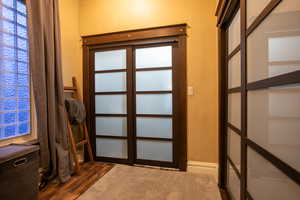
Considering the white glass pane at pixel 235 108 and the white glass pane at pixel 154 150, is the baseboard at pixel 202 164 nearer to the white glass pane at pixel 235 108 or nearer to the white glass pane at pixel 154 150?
the white glass pane at pixel 154 150

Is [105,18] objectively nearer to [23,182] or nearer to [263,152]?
[23,182]

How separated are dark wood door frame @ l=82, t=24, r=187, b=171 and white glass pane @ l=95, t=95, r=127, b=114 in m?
0.10

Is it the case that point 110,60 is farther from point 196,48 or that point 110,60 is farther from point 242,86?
point 242,86

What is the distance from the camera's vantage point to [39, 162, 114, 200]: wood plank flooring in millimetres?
1897

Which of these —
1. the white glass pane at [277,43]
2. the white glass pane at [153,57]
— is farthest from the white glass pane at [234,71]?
the white glass pane at [153,57]

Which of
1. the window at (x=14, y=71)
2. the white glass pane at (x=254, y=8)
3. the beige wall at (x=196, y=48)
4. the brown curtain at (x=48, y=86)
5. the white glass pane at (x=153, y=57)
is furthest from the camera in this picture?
the white glass pane at (x=153, y=57)

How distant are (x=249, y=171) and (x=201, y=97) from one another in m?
1.40

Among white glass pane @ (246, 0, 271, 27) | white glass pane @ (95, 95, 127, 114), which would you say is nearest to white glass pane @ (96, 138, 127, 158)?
white glass pane @ (95, 95, 127, 114)

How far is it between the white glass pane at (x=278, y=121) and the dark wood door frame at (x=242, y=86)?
0.03 m

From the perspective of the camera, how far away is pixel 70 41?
277 centimetres

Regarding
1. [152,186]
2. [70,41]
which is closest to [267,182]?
[152,186]

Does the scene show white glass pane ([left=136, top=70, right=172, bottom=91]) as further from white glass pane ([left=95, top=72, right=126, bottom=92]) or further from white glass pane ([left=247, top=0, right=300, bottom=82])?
white glass pane ([left=247, top=0, right=300, bottom=82])

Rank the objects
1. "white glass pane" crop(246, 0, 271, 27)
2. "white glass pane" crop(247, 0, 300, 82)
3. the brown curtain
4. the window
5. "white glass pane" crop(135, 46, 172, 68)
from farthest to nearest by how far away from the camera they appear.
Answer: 1. "white glass pane" crop(135, 46, 172, 68)
2. the brown curtain
3. the window
4. "white glass pane" crop(246, 0, 271, 27)
5. "white glass pane" crop(247, 0, 300, 82)

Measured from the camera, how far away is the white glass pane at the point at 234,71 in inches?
58.3
